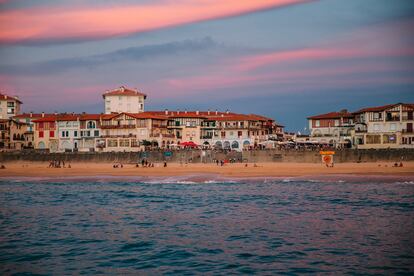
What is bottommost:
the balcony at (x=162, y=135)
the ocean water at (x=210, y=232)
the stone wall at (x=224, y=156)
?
the ocean water at (x=210, y=232)

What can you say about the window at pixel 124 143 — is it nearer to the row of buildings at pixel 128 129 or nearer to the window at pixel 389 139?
the row of buildings at pixel 128 129

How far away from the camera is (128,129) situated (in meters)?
76.9

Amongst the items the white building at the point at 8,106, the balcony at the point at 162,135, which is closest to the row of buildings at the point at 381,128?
the balcony at the point at 162,135

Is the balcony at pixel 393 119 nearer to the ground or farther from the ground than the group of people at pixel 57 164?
farther from the ground

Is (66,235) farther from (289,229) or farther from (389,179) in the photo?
(389,179)

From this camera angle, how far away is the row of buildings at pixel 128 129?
77.1 metres

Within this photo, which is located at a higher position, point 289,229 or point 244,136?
point 244,136

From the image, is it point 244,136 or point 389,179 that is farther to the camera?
point 244,136

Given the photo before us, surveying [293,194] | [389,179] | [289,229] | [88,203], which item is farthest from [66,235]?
[389,179]

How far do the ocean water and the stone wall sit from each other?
29.3 meters

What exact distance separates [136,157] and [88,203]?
3955 cm

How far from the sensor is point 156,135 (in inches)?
3073

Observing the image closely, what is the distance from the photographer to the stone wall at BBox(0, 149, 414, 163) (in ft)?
195

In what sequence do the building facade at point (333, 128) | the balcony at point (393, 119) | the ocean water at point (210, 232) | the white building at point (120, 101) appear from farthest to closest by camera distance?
the white building at point (120, 101) < the building facade at point (333, 128) < the balcony at point (393, 119) < the ocean water at point (210, 232)
